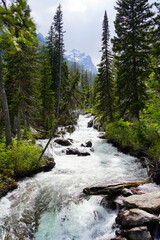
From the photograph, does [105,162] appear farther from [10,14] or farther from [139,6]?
[139,6]

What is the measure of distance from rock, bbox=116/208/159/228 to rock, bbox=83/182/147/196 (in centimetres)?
172

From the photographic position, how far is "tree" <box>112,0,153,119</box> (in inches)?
658

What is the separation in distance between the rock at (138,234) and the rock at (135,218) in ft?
0.68

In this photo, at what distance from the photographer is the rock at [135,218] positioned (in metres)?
5.14

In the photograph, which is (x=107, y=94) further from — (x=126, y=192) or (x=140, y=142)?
(x=126, y=192)

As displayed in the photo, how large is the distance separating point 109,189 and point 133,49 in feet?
49.6

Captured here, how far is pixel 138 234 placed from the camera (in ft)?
15.9

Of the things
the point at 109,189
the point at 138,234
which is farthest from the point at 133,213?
the point at 109,189

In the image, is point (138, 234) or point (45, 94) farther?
point (45, 94)

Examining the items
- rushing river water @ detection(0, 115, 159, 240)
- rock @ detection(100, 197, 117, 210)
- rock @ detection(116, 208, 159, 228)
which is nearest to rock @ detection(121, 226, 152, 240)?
rock @ detection(116, 208, 159, 228)

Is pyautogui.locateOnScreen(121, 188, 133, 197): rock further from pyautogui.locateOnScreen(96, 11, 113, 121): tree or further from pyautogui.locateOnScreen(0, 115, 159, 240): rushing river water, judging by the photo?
pyautogui.locateOnScreen(96, 11, 113, 121): tree

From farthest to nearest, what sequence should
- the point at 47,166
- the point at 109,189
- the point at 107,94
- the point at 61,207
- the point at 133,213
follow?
the point at 107,94
the point at 47,166
the point at 109,189
the point at 61,207
the point at 133,213

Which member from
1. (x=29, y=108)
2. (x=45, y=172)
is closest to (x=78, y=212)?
(x=45, y=172)

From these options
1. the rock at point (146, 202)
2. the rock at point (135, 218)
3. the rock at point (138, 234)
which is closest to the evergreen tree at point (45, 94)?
the rock at point (146, 202)
